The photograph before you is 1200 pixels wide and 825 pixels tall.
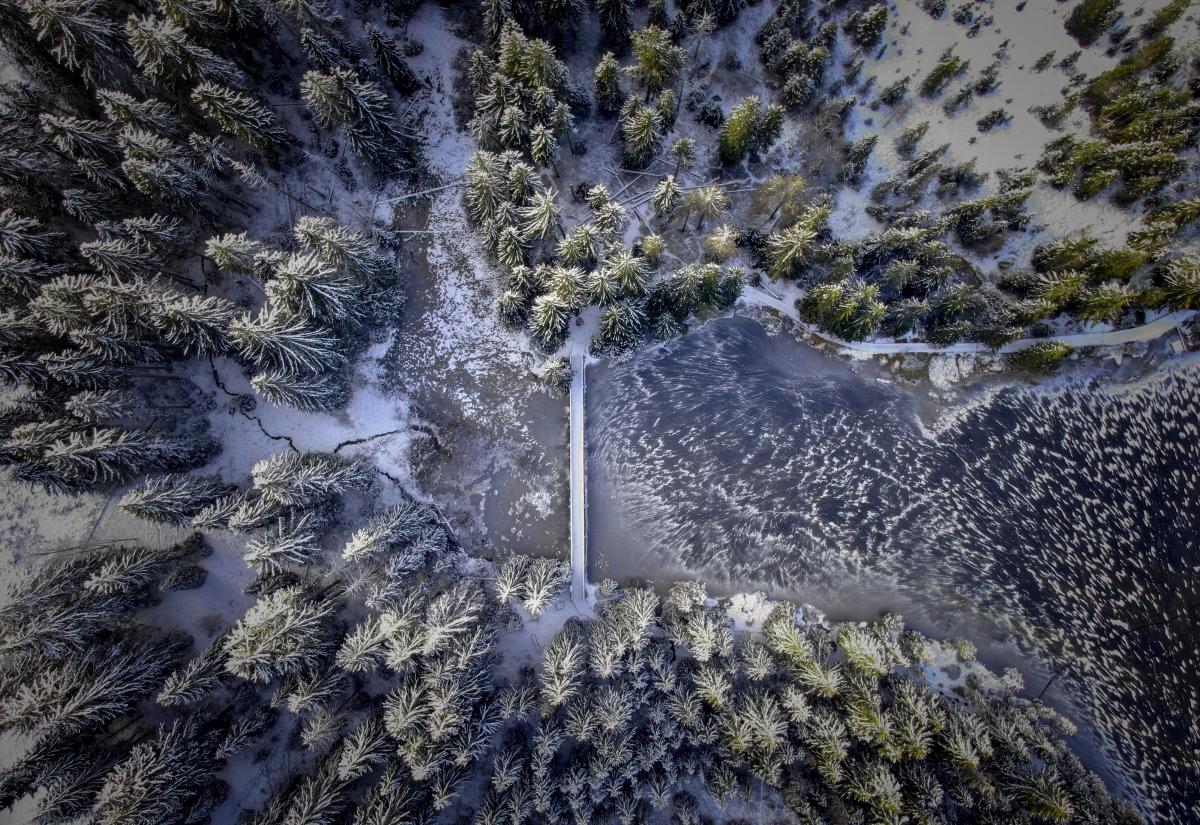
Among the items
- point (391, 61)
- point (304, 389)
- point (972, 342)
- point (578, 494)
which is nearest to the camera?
point (304, 389)

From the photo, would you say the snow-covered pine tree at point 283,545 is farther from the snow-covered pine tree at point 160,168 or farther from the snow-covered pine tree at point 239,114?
the snow-covered pine tree at point 239,114

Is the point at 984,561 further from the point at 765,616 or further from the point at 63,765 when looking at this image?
the point at 63,765

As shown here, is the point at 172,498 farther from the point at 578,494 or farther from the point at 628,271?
the point at 628,271

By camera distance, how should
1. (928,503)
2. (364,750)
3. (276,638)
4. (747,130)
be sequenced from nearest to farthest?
(276,638), (364,750), (747,130), (928,503)

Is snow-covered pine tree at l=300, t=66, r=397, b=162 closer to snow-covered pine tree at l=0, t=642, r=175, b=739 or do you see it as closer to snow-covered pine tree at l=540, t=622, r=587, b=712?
snow-covered pine tree at l=0, t=642, r=175, b=739

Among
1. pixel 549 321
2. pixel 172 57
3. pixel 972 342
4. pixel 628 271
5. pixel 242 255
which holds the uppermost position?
pixel 172 57

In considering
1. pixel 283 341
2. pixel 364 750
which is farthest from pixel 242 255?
pixel 364 750

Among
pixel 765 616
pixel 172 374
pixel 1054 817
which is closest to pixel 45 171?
pixel 172 374
